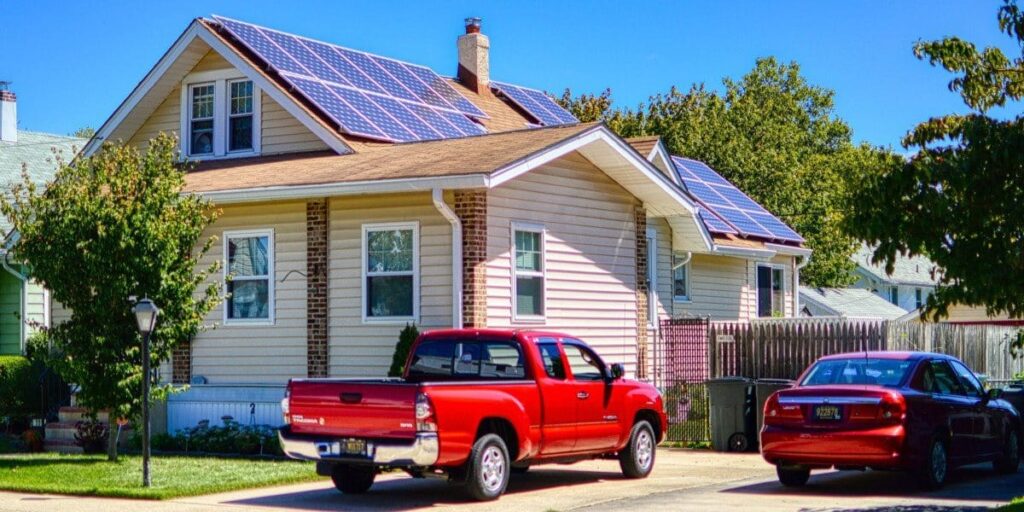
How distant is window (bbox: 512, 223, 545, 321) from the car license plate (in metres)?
6.64

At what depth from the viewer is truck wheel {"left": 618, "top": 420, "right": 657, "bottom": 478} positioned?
17203 mm

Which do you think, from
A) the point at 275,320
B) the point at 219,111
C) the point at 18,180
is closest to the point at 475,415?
the point at 275,320

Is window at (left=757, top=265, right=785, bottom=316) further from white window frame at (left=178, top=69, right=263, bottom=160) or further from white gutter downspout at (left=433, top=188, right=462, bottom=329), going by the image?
white gutter downspout at (left=433, top=188, right=462, bottom=329)

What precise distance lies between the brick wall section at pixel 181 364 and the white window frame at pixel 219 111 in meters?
3.61

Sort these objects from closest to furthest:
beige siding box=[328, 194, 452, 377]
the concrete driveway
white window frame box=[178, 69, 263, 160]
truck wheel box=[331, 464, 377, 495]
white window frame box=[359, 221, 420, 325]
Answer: the concrete driveway → truck wheel box=[331, 464, 377, 495] → beige siding box=[328, 194, 452, 377] → white window frame box=[359, 221, 420, 325] → white window frame box=[178, 69, 263, 160]

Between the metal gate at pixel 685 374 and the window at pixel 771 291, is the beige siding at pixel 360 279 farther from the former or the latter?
the window at pixel 771 291

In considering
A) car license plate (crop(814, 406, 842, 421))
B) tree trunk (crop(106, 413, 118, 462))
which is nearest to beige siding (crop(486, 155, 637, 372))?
tree trunk (crop(106, 413, 118, 462))

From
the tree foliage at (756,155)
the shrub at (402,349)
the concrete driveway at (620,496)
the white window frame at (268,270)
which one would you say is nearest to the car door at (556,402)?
the concrete driveway at (620,496)

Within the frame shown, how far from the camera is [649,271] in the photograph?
87.1 ft

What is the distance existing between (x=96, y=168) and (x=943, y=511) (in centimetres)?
1149

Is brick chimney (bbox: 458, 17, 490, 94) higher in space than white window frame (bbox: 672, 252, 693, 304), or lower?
higher

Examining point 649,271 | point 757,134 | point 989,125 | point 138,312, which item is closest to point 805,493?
point 989,125

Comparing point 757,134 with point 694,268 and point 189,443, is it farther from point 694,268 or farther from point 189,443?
point 189,443

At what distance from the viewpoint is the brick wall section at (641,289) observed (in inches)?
959
